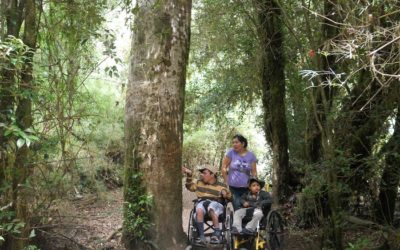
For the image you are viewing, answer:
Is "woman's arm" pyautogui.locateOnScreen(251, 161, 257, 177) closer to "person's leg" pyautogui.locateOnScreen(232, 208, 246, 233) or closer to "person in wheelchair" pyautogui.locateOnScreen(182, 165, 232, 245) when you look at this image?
"person in wheelchair" pyautogui.locateOnScreen(182, 165, 232, 245)

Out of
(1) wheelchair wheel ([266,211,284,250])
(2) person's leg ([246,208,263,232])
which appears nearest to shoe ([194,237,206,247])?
(2) person's leg ([246,208,263,232])

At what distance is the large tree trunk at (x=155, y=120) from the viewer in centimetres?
621

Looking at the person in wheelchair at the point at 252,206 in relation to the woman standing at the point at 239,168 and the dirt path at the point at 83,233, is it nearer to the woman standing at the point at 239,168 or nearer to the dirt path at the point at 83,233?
the woman standing at the point at 239,168

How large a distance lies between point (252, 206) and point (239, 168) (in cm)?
76

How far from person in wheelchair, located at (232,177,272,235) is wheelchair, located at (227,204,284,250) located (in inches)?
2.2

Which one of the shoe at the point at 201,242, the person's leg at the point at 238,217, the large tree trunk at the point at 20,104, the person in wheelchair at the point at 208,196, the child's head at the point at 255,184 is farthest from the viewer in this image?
the child's head at the point at 255,184

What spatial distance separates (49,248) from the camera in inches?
268

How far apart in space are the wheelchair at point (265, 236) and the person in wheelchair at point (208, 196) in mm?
333

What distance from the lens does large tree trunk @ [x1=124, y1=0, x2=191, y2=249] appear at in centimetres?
621

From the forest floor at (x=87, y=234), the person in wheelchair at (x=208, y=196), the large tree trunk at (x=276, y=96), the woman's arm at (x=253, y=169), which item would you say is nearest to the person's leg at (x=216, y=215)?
the person in wheelchair at (x=208, y=196)

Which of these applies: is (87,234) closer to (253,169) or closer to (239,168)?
(239,168)

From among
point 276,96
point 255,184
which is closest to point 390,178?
point 255,184

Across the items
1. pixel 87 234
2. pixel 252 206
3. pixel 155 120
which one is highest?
pixel 155 120

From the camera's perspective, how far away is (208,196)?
6.60m
